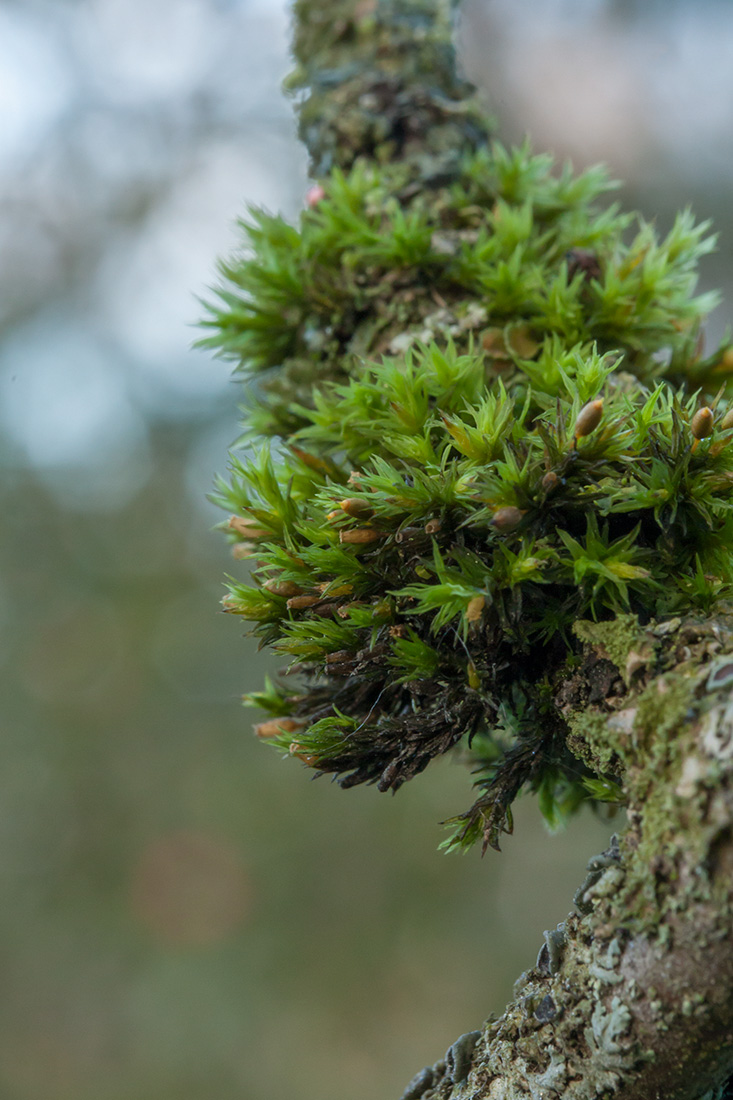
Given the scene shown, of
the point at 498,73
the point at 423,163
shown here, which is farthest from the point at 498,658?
the point at 498,73

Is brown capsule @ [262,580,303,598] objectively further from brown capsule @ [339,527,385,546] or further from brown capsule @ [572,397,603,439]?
brown capsule @ [572,397,603,439]

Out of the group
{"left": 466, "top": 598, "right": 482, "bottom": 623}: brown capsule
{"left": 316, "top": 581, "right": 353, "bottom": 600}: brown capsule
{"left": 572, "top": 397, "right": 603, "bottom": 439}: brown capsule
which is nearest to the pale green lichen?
{"left": 466, "top": 598, "right": 482, "bottom": 623}: brown capsule

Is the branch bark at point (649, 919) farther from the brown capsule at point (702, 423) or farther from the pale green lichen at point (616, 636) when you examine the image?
the brown capsule at point (702, 423)

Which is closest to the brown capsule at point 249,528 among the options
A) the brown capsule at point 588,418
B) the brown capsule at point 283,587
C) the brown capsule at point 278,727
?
the brown capsule at point 283,587

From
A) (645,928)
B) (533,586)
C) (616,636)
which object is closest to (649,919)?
(645,928)

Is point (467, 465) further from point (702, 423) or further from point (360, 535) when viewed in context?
point (702, 423)

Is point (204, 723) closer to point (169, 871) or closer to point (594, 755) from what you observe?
point (169, 871)

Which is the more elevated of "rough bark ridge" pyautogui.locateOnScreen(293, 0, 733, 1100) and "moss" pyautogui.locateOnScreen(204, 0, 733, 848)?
"moss" pyautogui.locateOnScreen(204, 0, 733, 848)
